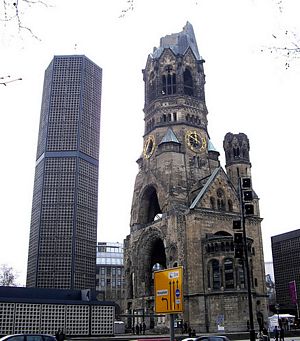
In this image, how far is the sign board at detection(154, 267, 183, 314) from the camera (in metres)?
19.7

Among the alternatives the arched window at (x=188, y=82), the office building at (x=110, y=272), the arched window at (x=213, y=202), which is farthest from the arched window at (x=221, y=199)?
the office building at (x=110, y=272)

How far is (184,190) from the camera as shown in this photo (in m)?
66.1

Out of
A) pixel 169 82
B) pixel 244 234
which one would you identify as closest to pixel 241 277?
pixel 244 234

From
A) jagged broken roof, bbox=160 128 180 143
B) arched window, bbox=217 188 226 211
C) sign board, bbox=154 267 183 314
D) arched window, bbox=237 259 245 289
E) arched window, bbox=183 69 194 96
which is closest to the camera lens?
sign board, bbox=154 267 183 314

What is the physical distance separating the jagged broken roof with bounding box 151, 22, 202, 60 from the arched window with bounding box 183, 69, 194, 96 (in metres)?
3.62

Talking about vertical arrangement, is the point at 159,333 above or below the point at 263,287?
below

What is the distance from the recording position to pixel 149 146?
7431cm

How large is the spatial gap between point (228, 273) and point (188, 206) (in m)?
12.0

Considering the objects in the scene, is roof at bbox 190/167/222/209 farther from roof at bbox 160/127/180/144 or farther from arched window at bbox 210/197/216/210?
roof at bbox 160/127/180/144

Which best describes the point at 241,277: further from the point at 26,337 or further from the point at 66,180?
the point at 66,180

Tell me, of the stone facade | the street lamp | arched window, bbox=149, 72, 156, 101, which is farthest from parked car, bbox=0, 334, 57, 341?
arched window, bbox=149, 72, 156, 101

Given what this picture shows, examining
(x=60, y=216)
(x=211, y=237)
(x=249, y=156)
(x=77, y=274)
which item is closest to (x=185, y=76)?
(x=249, y=156)

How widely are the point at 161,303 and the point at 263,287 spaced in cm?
4624

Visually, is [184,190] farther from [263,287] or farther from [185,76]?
[185,76]
